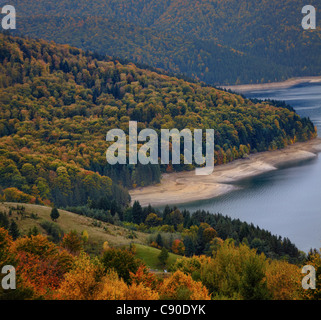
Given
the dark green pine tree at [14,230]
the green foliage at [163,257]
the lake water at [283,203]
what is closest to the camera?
the dark green pine tree at [14,230]

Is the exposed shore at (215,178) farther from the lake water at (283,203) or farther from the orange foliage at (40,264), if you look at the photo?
the orange foliage at (40,264)

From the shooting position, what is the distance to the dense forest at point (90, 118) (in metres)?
85.6

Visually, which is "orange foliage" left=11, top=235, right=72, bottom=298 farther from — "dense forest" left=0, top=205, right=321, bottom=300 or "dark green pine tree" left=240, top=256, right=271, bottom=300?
"dark green pine tree" left=240, top=256, right=271, bottom=300

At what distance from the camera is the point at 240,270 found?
3288 cm

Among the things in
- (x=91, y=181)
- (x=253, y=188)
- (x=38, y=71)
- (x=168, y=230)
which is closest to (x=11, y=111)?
(x=38, y=71)

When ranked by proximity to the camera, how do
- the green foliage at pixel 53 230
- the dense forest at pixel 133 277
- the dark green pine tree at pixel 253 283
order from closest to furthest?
the dense forest at pixel 133 277 < the dark green pine tree at pixel 253 283 < the green foliage at pixel 53 230

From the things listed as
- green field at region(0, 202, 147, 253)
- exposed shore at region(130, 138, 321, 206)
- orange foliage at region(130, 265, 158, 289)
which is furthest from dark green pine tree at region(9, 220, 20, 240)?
exposed shore at region(130, 138, 321, 206)

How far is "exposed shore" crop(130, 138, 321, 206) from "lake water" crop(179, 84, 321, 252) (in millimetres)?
2904

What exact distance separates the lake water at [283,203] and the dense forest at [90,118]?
46.7ft

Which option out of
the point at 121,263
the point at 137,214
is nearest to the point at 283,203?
the point at 137,214

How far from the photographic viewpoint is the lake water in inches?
2530

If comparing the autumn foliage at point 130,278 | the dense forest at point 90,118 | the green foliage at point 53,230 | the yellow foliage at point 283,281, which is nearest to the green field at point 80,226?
the green foliage at point 53,230

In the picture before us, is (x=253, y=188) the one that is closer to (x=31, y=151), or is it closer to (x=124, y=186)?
(x=124, y=186)
